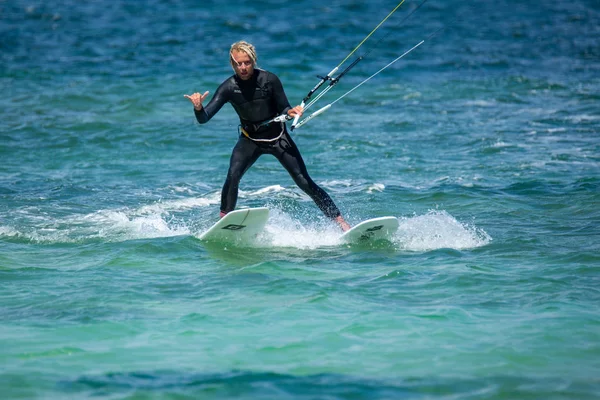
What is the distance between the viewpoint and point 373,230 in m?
9.48

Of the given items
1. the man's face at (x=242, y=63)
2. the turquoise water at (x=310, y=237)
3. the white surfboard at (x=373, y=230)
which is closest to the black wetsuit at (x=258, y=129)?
the man's face at (x=242, y=63)

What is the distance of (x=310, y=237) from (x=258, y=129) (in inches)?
57.9

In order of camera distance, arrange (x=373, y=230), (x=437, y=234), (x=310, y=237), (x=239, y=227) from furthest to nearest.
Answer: (x=310, y=237), (x=437, y=234), (x=239, y=227), (x=373, y=230)

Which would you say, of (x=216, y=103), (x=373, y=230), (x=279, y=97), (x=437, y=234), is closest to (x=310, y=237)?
(x=373, y=230)

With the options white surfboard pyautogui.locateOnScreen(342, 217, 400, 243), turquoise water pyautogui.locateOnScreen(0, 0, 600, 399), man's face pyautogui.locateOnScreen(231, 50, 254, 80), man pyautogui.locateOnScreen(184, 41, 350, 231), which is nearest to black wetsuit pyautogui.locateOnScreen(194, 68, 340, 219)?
man pyautogui.locateOnScreen(184, 41, 350, 231)

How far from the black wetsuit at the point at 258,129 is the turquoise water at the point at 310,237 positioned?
2.19 feet

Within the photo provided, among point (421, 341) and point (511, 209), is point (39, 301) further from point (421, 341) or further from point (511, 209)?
point (511, 209)

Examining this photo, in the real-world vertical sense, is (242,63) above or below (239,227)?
above

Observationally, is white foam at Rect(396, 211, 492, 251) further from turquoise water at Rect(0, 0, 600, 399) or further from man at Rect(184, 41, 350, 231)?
man at Rect(184, 41, 350, 231)

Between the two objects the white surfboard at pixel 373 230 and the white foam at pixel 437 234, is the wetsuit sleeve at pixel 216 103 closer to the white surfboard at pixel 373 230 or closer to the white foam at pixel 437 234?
the white surfboard at pixel 373 230

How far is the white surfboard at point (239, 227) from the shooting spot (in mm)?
9367

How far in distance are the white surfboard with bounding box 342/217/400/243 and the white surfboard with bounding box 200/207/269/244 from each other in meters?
0.96

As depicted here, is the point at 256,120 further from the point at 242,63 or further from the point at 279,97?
the point at 242,63

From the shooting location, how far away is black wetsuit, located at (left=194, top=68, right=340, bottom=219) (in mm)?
9203
